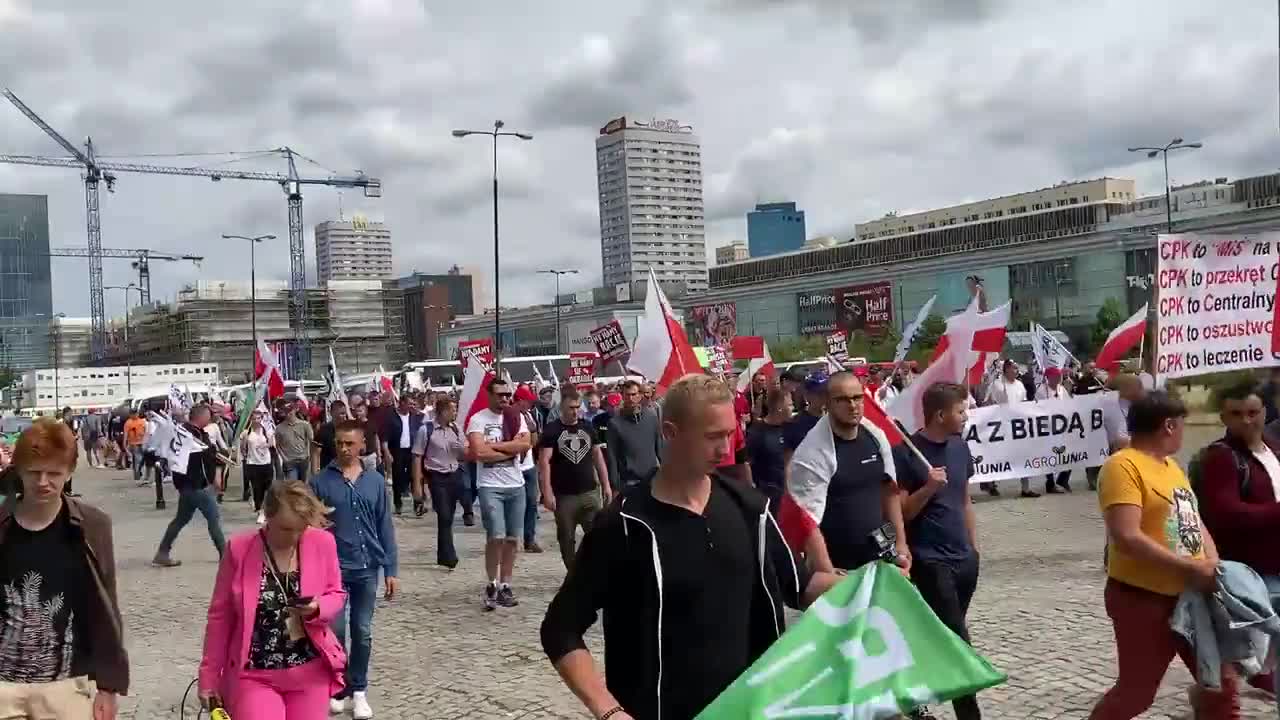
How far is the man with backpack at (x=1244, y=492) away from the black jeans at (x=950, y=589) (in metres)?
1.09

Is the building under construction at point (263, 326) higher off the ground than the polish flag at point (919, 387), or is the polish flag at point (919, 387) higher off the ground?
the building under construction at point (263, 326)

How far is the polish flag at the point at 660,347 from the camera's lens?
11.2m

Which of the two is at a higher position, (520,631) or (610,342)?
(610,342)

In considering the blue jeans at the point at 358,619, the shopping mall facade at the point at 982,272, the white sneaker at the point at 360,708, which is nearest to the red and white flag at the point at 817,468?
the blue jeans at the point at 358,619

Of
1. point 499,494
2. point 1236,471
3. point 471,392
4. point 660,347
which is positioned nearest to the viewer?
point 1236,471

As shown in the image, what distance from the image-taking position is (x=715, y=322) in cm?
10412

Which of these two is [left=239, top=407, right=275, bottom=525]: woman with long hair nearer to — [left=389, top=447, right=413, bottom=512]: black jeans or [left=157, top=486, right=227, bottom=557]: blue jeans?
[left=389, top=447, right=413, bottom=512]: black jeans

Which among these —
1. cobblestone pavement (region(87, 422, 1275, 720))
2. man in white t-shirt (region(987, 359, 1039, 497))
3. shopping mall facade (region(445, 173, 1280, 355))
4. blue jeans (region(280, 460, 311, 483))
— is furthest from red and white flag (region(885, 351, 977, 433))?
shopping mall facade (region(445, 173, 1280, 355))

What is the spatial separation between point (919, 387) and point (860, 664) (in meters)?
6.56

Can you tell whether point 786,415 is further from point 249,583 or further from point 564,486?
point 249,583

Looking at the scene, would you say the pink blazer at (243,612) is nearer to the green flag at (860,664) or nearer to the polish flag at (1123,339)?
the green flag at (860,664)

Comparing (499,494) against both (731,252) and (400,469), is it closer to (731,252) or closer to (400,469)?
(400,469)

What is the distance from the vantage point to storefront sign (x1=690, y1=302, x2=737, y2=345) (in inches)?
4035

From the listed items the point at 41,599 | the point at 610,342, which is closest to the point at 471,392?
the point at 41,599
